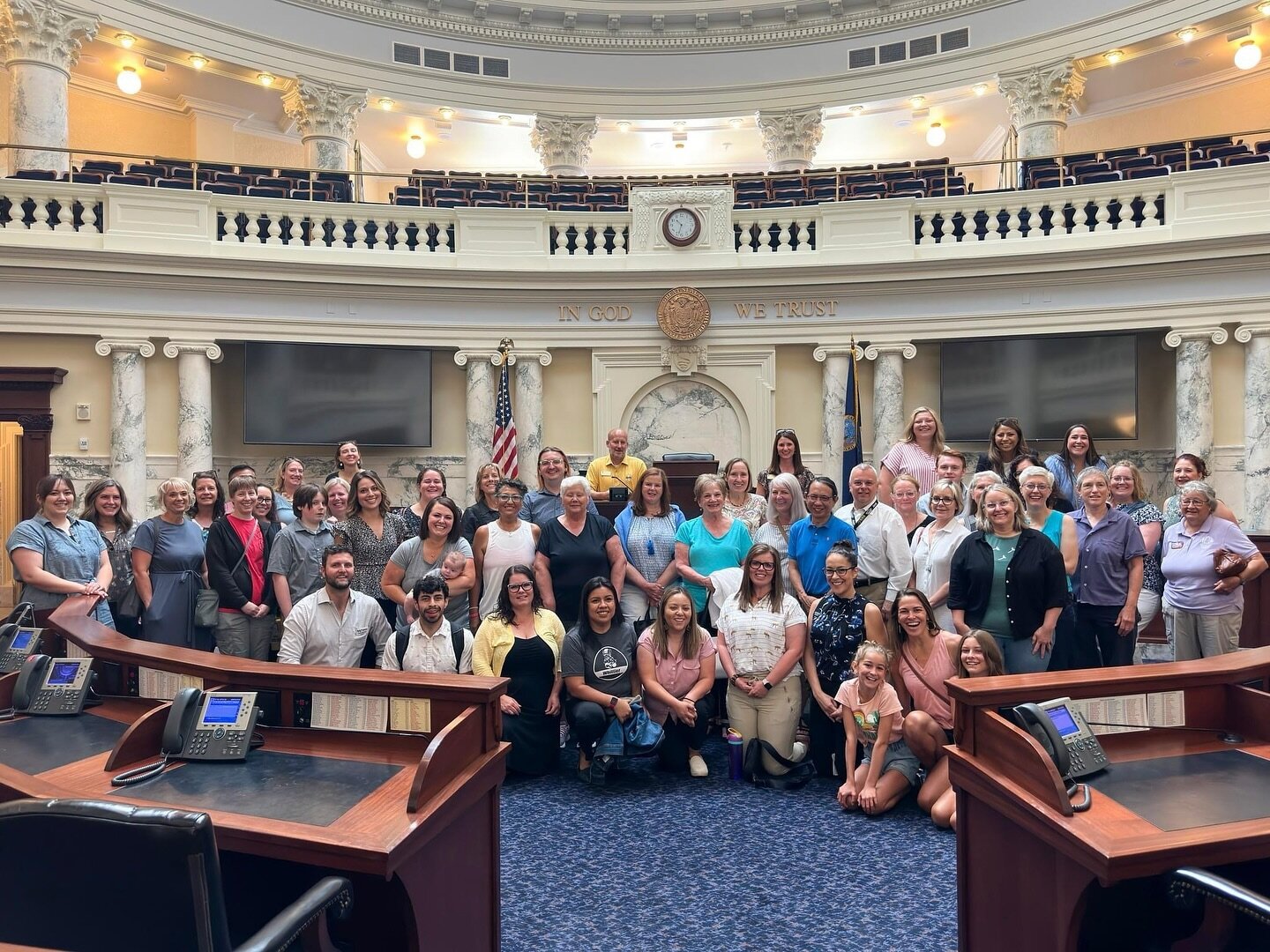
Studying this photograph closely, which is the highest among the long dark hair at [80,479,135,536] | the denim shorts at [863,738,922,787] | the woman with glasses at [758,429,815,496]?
the woman with glasses at [758,429,815,496]

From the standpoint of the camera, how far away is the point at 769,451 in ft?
34.2

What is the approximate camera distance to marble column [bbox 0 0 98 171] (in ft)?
41.0

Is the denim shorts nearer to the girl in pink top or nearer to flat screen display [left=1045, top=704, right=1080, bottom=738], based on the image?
the girl in pink top

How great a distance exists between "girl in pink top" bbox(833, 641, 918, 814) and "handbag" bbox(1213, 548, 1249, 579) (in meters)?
2.06

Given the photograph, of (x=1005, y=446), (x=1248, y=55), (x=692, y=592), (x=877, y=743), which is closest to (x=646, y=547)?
(x=692, y=592)

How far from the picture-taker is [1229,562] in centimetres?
486

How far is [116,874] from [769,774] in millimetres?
3571

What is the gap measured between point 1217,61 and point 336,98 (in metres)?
14.7

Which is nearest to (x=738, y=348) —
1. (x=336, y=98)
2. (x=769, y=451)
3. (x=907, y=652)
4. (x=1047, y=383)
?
(x=769, y=451)

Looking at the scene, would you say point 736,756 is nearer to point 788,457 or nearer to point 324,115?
point 788,457

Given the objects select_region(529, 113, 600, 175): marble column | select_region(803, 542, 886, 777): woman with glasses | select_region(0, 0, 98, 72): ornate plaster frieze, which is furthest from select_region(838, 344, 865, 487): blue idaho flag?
select_region(0, 0, 98, 72): ornate plaster frieze

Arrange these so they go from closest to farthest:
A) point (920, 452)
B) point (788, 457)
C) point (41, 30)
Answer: point (920, 452) → point (788, 457) → point (41, 30)

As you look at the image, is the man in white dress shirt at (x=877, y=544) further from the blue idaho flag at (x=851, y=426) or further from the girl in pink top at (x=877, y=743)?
the blue idaho flag at (x=851, y=426)

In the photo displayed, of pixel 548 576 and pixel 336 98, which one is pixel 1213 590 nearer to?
pixel 548 576
